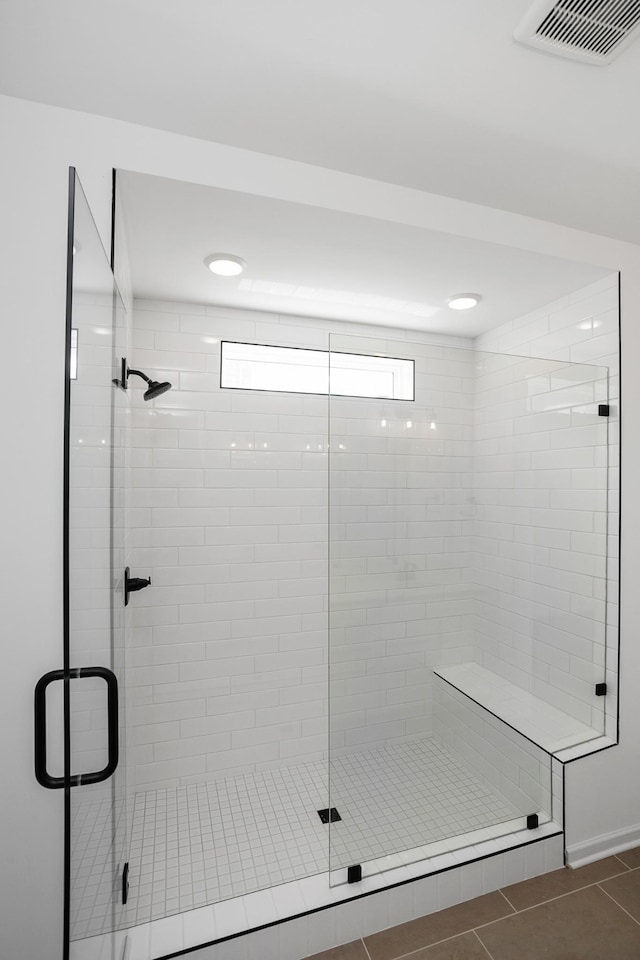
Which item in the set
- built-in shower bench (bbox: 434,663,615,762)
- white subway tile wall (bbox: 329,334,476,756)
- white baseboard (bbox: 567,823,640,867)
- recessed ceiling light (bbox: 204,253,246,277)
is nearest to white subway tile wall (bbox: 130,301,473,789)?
white subway tile wall (bbox: 329,334,476,756)

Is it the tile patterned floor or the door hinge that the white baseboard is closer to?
the tile patterned floor

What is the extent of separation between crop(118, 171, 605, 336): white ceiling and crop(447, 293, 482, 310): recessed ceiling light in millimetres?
47

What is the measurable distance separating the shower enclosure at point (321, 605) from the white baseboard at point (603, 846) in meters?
0.15

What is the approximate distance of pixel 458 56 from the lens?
4.14 ft

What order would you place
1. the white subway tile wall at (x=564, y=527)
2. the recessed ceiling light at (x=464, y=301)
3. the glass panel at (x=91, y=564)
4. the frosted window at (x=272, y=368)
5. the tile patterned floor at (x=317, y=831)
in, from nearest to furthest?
1. the glass panel at (x=91, y=564)
2. the tile patterned floor at (x=317, y=831)
3. the white subway tile wall at (x=564, y=527)
4. the recessed ceiling light at (x=464, y=301)
5. the frosted window at (x=272, y=368)

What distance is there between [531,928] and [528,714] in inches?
29.0

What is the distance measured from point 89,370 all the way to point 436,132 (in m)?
1.32

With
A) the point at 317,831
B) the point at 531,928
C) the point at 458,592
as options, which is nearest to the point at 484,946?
the point at 531,928

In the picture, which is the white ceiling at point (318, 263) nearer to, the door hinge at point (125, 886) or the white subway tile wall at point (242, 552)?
the white subway tile wall at point (242, 552)

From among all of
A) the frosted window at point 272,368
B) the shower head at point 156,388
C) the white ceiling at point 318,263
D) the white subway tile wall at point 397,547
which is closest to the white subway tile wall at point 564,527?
the white subway tile wall at point 397,547

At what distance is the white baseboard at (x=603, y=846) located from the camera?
82.7 inches

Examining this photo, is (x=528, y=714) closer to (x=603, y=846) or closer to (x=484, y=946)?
(x=603, y=846)

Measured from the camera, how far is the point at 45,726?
4.05 feet


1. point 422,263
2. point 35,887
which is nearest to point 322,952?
point 35,887
